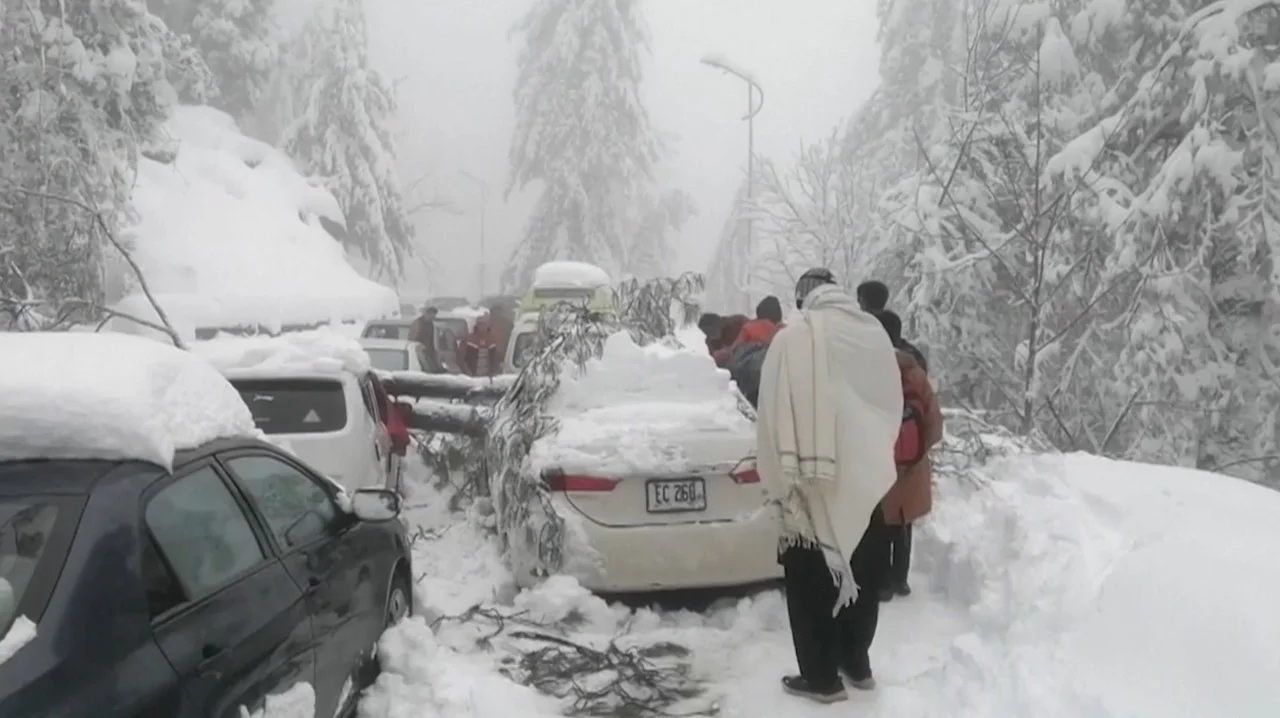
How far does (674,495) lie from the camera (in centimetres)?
591

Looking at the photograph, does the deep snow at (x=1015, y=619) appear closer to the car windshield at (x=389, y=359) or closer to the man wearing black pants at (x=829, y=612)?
the man wearing black pants at (x=829, y=612)

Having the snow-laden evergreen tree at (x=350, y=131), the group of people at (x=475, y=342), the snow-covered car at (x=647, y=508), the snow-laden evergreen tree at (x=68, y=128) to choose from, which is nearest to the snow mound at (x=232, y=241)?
the snow-laden evergreen tree at (x=68, y=128)

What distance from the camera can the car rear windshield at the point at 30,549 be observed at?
2.40 meters

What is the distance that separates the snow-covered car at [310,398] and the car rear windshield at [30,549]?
159 inches

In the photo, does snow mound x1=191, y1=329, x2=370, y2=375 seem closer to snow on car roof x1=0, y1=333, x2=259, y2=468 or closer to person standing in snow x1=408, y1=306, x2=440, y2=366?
snow on car roof x1=0, y1=333, x2=259, y2=468

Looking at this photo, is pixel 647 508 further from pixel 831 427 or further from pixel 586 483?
pixel 831 427

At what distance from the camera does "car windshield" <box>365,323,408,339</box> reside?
65.8 ft

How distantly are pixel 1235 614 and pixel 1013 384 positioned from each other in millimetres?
10159

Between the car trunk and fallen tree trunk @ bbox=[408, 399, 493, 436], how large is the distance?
405 centimetres

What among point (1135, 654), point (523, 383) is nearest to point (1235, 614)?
point (1135, 654)

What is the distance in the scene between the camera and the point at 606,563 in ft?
19.2

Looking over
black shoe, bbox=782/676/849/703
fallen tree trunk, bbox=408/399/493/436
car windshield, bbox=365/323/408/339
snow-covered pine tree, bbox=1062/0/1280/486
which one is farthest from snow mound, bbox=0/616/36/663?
car windshield, bbox=365/323/408/339

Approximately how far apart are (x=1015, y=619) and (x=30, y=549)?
13.0 ft

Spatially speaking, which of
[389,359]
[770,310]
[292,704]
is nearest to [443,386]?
[389,359]
